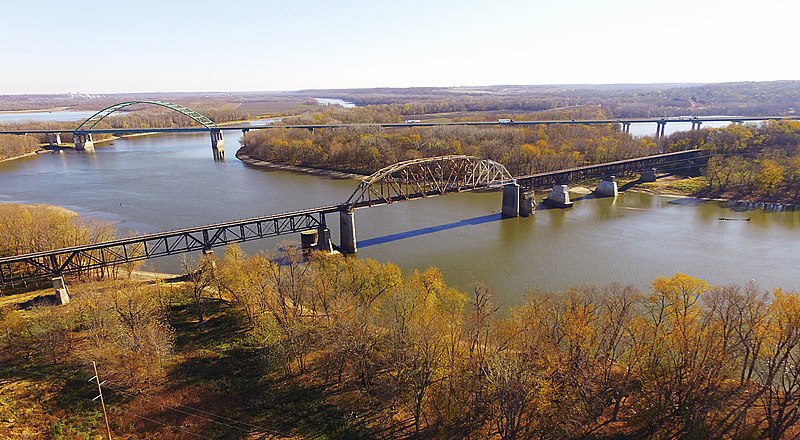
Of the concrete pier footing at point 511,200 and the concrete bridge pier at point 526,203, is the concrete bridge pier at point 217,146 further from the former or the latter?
the concrete bridge pier at point 526,203

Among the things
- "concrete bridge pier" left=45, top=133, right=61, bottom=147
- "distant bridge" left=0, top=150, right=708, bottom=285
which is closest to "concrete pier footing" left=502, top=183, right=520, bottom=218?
"distant bridge" left=0, top=150, right=708, bottom=285

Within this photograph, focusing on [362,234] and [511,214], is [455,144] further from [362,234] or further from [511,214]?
[362,234]

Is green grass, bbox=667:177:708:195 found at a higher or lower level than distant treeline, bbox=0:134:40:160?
lower

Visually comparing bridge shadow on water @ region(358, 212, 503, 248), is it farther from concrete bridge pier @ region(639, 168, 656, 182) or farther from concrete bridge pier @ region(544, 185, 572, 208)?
concrete bridge pier @ region(639, 168, 656, 182)

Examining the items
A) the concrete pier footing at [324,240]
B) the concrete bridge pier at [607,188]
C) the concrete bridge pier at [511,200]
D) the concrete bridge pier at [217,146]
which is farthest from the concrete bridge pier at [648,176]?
the concrete bridge pier at [217,146]

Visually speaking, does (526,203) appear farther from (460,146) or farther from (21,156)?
(21,156)

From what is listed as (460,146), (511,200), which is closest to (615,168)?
(511,200)

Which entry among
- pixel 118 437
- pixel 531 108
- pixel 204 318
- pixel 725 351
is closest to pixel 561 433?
pixel 725 351

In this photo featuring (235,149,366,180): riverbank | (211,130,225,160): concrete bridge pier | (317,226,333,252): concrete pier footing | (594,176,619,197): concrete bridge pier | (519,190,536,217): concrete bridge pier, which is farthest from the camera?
(211,130,225,160): concrete bridge pier
